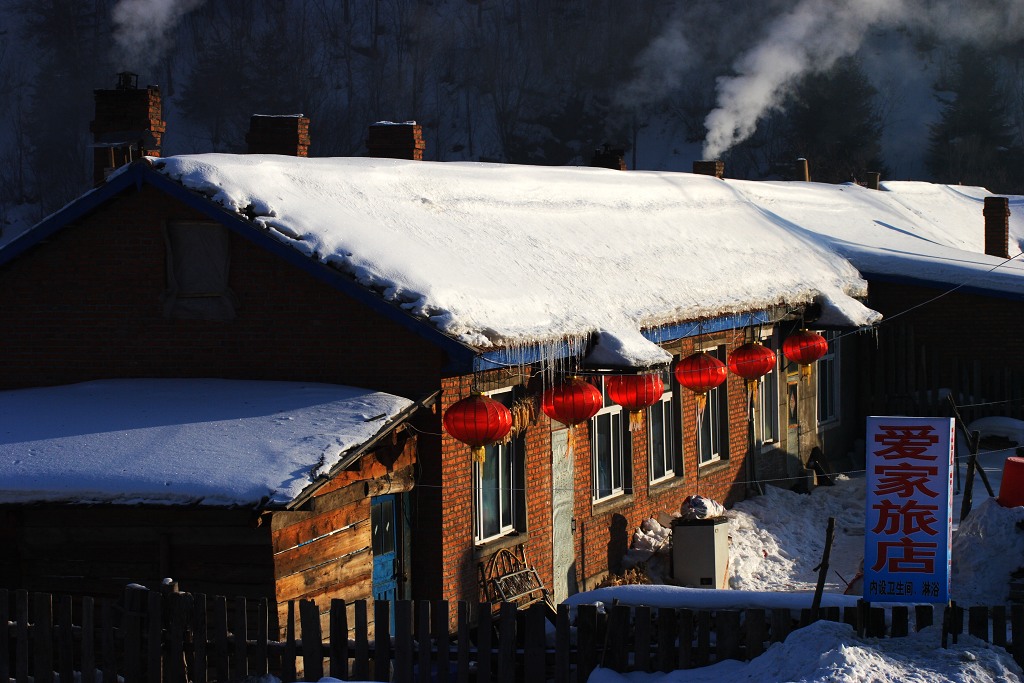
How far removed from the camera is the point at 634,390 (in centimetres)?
1294

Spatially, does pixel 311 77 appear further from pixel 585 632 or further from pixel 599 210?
pixel 585 632

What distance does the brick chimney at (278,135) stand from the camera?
16922 mm

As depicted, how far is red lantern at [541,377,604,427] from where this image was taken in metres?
12.3

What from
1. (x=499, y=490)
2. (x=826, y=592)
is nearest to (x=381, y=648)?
(x=826, y=592)

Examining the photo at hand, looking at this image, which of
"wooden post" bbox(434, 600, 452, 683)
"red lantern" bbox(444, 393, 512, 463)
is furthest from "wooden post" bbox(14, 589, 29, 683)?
"red lantern" bbox(444, 393, 512, 463)

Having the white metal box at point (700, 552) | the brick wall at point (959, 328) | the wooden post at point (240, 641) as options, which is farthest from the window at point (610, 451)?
the brick wall at point (959, 328)

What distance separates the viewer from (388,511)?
11.8 m

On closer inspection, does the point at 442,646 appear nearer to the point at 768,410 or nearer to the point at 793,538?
the point at 793,538

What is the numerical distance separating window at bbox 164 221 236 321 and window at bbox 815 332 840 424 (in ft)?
39.7

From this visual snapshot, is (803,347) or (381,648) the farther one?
(803,347)

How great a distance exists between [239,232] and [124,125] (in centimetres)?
471

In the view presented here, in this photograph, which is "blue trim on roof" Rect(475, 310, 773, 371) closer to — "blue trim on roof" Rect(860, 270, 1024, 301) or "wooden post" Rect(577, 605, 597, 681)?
"wooden post" Rect(577, 605, 597, 681)

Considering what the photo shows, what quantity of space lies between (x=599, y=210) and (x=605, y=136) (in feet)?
209

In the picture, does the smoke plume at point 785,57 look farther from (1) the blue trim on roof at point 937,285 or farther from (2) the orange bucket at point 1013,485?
(2) the orange bucket at point 1013,485
